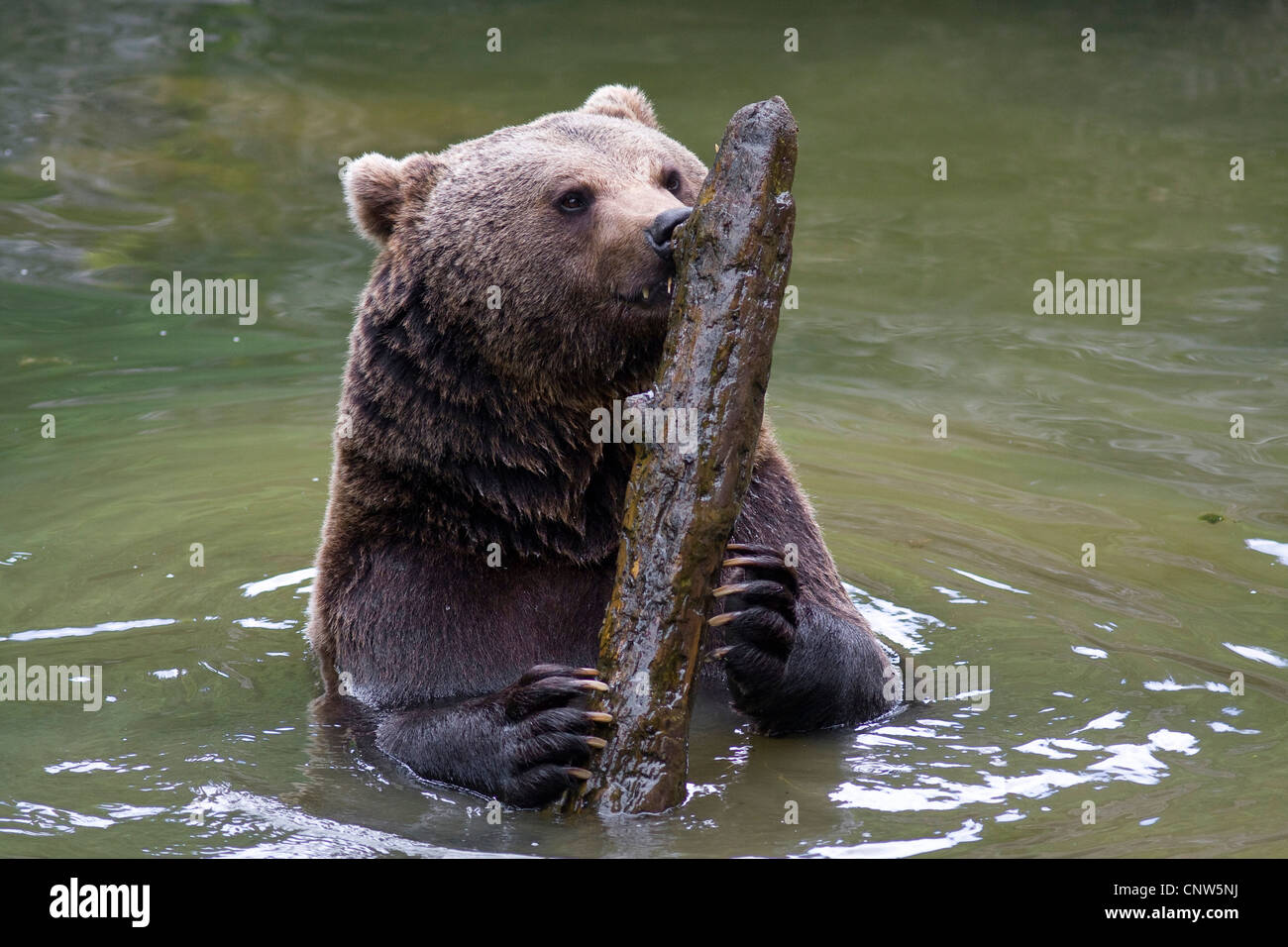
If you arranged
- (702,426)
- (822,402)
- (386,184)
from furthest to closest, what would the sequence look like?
(822,402)
(386,184)
(702,426)

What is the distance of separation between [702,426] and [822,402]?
506 centimetres

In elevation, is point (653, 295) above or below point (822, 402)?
above

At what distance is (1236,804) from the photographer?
481 centimetres

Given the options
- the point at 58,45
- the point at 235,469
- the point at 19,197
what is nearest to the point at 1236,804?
the point at 235,469

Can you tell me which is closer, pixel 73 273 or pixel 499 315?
pixel 499 315

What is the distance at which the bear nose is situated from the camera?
4.89 m

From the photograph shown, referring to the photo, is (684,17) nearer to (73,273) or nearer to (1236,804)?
(73,273)

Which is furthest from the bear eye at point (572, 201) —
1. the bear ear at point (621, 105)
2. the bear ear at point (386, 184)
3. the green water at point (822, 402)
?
the green water at point (822, 402)

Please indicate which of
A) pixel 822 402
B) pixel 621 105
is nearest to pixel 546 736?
pixel 621 105

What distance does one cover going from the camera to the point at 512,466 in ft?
17.9

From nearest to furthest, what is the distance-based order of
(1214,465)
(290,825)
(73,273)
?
(290,825) < (1214,465) < (73,273)

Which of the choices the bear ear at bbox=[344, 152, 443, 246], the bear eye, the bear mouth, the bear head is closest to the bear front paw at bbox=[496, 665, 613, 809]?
the bear head

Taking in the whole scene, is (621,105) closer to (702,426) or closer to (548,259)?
(548,259)

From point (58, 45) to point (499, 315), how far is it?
1304 centimetres
